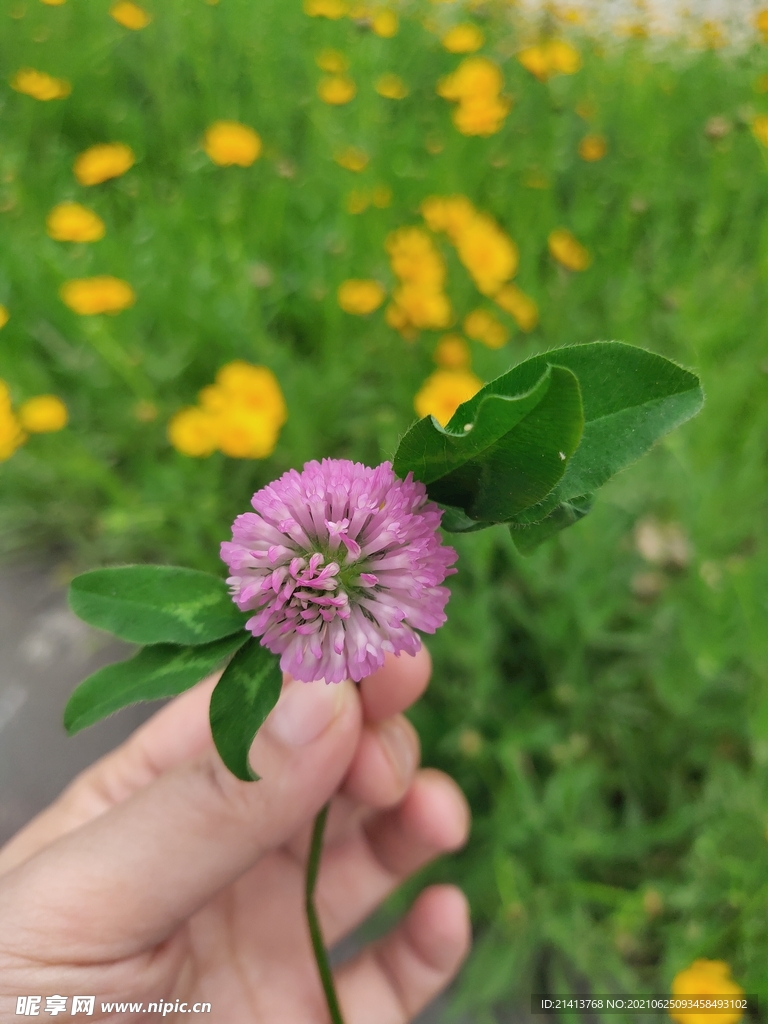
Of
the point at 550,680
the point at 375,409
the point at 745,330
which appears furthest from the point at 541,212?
the point at 550,680

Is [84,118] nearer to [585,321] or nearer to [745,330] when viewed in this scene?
[585,321]

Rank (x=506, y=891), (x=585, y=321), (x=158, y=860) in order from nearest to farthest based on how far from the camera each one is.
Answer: (x=158, y=860), (x=506, y=891), (x=585, y=321)

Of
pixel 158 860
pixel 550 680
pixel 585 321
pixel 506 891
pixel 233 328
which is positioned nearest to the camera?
pixel 158 860

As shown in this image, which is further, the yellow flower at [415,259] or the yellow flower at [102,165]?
the yellow flower at [102,165]

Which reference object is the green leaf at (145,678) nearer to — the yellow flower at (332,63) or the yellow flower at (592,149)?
the yellow flower at (592,149)

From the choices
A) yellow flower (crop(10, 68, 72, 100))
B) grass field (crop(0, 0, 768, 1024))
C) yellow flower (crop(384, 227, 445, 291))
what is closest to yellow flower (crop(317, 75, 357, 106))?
grass field (crop(0, 0, 768, 1024))

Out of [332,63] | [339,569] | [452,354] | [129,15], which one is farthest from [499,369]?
[129,15]

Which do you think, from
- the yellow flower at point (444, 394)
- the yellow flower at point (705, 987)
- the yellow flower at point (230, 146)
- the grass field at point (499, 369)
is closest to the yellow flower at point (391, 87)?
the grass field at point (499, 369)
